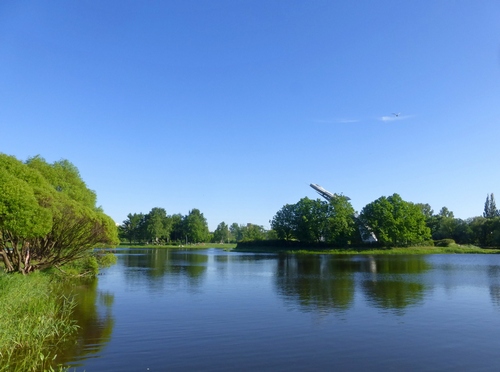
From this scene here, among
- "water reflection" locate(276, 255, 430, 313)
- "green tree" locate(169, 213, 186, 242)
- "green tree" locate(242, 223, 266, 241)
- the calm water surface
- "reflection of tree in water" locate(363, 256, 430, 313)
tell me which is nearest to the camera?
the calm water surface

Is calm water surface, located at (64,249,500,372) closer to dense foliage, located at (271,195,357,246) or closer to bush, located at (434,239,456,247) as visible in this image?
dense foliage, located at (271,195,357,246)

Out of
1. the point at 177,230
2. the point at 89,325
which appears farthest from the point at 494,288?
the point at 177,230

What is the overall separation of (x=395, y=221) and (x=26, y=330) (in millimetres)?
78064

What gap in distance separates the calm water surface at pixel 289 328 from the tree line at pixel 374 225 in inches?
2208

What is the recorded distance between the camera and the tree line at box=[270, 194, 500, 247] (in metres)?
82.4

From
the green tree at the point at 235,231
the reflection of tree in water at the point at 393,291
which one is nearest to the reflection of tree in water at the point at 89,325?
the reflection of tree in water at the point at 393,291

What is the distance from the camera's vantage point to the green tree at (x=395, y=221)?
267 ft

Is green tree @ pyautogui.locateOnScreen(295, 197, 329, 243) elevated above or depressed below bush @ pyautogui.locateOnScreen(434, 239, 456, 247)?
above

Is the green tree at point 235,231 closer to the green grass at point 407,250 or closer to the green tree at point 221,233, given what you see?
the green tree at point 221,233

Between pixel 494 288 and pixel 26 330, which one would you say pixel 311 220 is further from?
pixel 26 330

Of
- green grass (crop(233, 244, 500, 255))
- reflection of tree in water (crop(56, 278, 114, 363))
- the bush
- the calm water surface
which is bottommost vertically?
the calm water surface

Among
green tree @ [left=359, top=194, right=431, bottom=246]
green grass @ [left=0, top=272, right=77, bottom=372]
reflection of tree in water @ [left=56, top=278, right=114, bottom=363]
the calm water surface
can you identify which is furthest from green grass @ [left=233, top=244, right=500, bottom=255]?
green grass @ [left=0, top=272, right=77, bottom=372]

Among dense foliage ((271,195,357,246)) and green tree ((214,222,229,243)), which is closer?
dense foliage ((271,195,357,246))

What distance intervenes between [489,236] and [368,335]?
92492 millimetres
